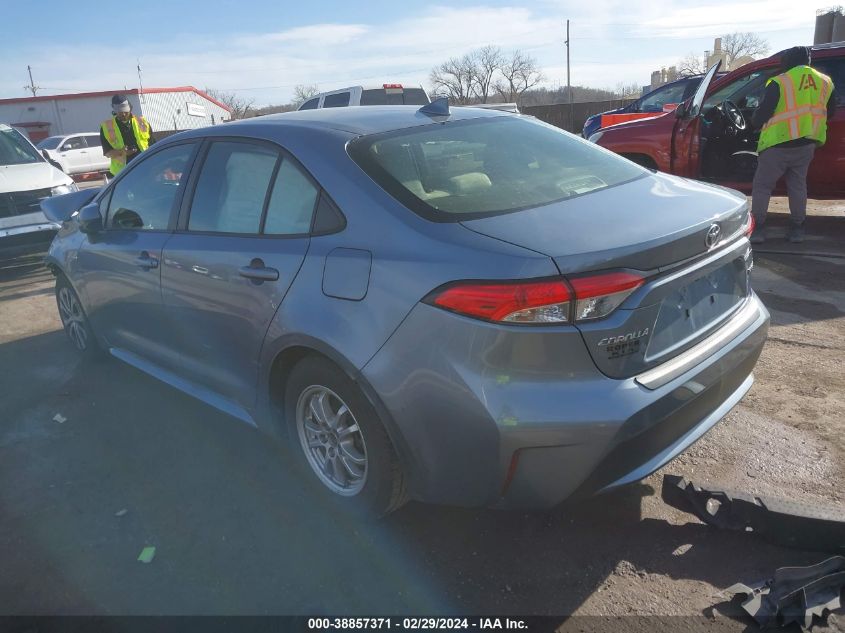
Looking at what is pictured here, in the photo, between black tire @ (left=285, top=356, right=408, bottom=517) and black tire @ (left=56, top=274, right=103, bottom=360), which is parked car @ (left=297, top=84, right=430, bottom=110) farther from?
black tire @ (left=285, top=356, right=408, bottom=517)

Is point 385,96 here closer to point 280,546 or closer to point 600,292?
point 280,546

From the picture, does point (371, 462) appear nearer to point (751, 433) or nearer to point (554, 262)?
point (554, 262)

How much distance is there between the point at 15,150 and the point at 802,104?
32.2 feet

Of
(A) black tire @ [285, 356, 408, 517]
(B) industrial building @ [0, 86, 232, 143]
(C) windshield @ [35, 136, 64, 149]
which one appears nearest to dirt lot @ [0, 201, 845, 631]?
(A) black tire @ [285, 356, 408, 517]

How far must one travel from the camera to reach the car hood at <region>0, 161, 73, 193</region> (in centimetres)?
836

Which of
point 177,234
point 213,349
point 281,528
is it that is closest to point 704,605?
point 281,528

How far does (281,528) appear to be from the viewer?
285 cm

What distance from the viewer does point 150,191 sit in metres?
3.85

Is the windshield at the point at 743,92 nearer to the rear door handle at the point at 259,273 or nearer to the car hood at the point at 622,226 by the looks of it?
the car hood at the point at 622,226

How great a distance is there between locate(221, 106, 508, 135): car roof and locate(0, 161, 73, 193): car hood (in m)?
6.41

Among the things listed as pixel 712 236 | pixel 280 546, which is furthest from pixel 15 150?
pixel 712 236

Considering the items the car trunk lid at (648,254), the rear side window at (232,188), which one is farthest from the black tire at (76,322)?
the car trunk lid at (648,254)

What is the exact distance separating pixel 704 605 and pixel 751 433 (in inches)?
53.7

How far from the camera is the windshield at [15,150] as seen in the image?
9047 mm
